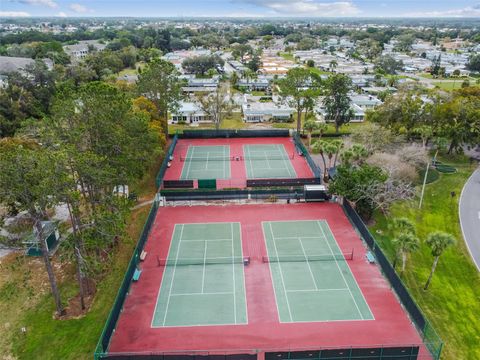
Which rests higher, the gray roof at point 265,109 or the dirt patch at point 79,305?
the gray roof at point 265,109

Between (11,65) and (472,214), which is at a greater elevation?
(11,65)

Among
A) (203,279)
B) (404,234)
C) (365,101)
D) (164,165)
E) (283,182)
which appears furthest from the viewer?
(365,101)

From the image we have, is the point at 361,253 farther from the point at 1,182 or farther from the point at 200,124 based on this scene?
the point at 200,124

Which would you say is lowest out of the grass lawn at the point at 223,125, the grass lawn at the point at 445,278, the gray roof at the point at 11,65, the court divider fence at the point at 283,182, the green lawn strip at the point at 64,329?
the green lawn strip at the point at 64,329

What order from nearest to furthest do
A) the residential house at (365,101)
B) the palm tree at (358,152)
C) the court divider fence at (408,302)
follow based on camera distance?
the court divider fence at (408,302)
the palm tree at (358,152)
the residential house at (365,101)

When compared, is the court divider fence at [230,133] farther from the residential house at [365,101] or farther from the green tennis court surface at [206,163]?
the residential house at [365,101]

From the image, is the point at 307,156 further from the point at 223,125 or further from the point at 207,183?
the point at 223,125

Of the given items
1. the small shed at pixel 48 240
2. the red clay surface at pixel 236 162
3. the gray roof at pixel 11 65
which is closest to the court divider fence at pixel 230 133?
the red clay surface at pixel 236 162

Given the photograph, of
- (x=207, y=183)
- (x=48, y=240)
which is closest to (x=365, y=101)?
(x=207, y=183)
